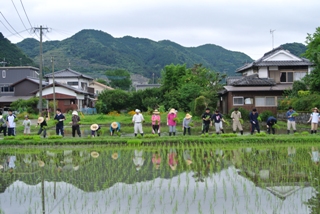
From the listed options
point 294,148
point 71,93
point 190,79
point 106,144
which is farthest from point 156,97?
point 294,148

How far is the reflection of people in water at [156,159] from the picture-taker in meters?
10.0

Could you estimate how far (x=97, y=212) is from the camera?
20.0 feet

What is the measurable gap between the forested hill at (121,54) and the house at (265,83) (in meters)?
49.7

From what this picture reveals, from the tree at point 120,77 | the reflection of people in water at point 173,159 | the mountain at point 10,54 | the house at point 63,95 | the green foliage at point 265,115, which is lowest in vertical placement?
the reflection of people in water at point 173,159

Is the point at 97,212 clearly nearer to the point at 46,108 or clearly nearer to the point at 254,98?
the point at 254,98

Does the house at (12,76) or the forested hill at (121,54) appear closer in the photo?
the house at (12,76)

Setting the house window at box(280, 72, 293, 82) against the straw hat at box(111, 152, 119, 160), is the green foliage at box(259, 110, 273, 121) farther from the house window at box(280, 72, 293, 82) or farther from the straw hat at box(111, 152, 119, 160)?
the straw hat at box(111, 152, 119, 160)

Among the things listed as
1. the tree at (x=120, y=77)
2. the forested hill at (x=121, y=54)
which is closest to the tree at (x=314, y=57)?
the tree at (x=120, y=77)

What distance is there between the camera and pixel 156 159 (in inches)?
434

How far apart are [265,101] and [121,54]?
71.4 meters

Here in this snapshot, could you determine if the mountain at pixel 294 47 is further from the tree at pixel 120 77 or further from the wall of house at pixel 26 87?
the wall of house at pixel 26 87

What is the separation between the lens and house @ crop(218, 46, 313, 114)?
30.7 meters

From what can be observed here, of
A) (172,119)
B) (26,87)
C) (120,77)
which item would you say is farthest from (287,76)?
(120,77)

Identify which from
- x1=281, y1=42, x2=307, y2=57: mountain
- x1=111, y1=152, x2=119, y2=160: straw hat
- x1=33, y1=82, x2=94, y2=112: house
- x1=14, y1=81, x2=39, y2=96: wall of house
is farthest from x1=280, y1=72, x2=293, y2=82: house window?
x1=281, y1=42, x2=307, y2=57: mountain
